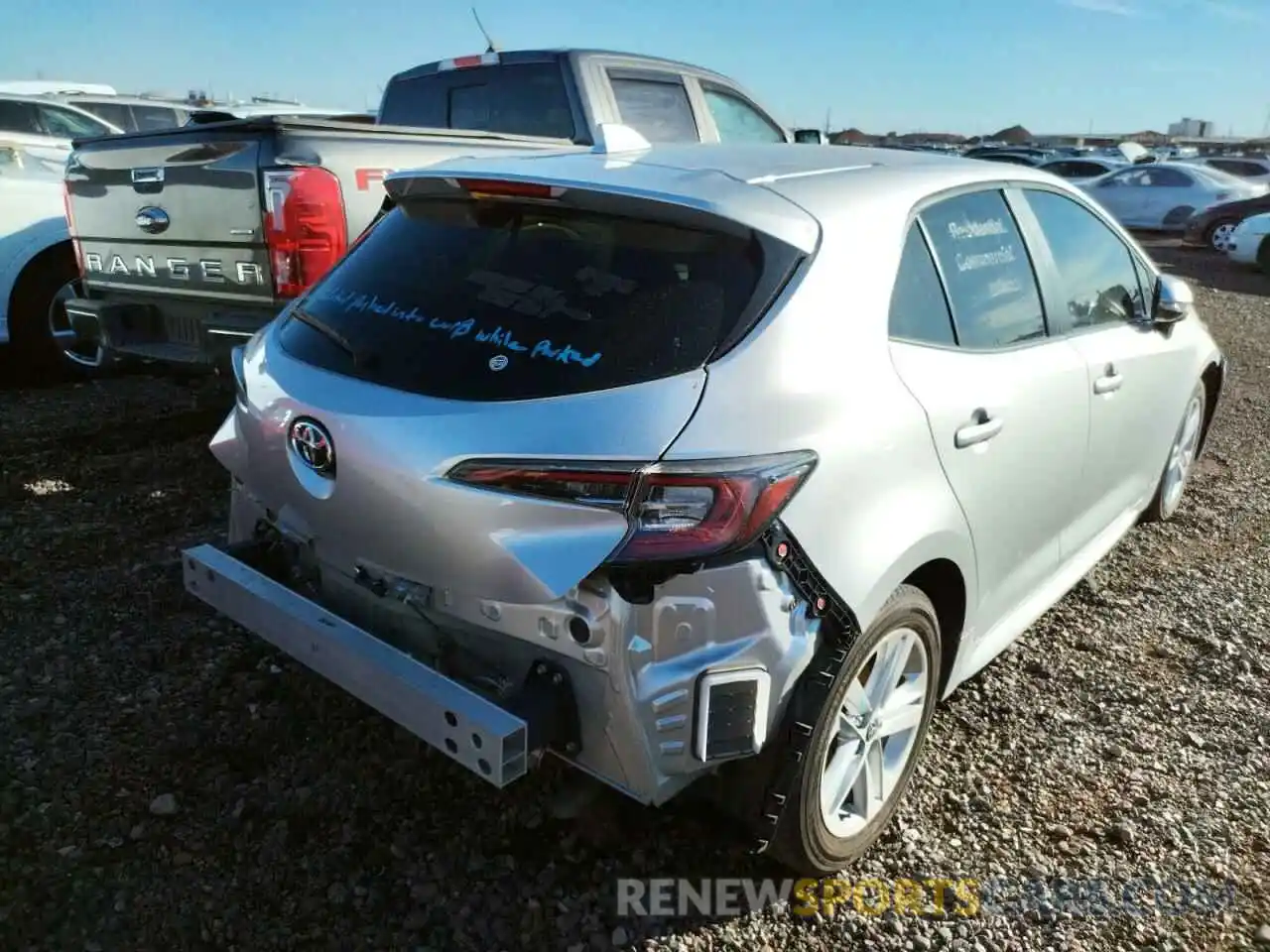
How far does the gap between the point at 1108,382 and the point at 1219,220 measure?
16923mm

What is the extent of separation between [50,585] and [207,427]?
2.08m

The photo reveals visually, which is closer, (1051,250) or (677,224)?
(677,224)

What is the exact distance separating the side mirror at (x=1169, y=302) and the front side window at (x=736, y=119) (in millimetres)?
3205

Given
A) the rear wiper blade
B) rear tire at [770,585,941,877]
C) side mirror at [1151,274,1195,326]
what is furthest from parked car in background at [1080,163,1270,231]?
the rear wiper blade

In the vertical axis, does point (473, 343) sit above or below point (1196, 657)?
above

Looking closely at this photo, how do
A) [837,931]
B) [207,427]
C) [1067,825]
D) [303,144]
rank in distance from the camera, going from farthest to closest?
[207,427]
[303,144]
[1067,825]
[837,931]

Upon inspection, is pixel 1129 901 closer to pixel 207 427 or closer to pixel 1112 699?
pixel 1112 699

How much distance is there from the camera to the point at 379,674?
2.23m

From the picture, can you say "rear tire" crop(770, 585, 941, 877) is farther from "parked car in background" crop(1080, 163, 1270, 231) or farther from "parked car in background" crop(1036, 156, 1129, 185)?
"parked car in background" crop(1036, 156, 1129, 185)

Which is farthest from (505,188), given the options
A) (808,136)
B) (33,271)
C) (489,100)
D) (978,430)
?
(808,136)

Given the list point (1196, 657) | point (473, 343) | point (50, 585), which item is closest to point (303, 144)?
point (50, 585)

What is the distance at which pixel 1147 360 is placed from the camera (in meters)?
3.83

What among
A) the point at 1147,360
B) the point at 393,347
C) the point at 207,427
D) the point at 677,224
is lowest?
the point at 207,427

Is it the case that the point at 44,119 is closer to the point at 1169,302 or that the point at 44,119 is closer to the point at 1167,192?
the point at 1169,302
